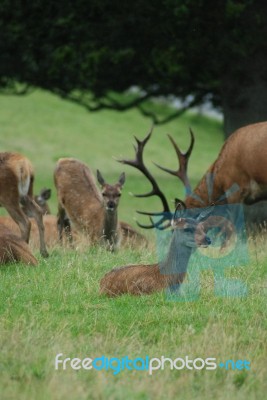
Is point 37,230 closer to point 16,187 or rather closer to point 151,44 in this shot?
point 16,187

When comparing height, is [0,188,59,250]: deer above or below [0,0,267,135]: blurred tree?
below

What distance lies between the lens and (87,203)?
14.0m

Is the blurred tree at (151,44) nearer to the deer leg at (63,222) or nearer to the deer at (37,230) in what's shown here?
the deer leg at (63,222)

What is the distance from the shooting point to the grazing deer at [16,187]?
11.9 metres

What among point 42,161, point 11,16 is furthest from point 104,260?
point 42,161

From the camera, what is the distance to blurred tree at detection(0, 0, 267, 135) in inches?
643

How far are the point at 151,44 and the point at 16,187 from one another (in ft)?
23.2

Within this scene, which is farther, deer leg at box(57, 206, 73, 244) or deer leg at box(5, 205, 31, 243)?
deer leg at box(57, 206, 73, 244)

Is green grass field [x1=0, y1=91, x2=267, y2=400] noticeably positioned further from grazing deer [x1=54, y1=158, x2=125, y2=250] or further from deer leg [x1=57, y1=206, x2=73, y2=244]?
deer leg [x1=57, y1=206, x2=73, y2=244]

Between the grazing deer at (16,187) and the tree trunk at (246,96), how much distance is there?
5925 mm

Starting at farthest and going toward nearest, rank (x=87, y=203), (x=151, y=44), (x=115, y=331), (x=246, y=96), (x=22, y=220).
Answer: (x=151, y=44)
(x=246, y=96)
(x=87, y=203)
(x=22, y=220)
(x=115, y=331)

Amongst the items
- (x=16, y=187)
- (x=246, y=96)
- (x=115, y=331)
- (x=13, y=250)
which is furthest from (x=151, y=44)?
(x=115, y=331)

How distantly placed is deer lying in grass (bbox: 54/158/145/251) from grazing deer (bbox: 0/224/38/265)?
7.54 feet

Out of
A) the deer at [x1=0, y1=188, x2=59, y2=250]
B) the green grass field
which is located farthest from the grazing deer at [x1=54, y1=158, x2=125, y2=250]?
the green grass field
